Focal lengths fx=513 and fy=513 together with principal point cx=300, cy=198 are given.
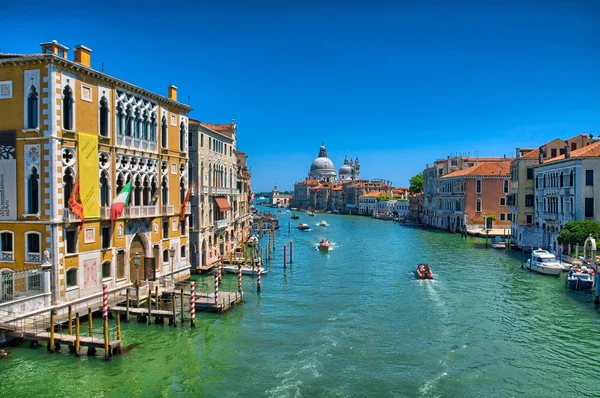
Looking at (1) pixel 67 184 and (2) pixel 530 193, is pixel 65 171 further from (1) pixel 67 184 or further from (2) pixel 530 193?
(2) pixel 530 193

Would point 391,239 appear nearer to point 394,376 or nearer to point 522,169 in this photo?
point 522,169

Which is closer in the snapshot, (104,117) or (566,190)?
(104,117)

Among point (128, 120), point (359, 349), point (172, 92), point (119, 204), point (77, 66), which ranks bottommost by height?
point (359, 349)

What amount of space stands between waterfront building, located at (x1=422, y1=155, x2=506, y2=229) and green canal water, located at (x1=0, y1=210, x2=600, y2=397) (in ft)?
123

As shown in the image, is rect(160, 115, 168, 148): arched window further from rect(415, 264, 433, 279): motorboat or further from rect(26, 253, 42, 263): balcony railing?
rect(415, 264, 433, 279): motorboat

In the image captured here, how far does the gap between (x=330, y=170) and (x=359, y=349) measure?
151 m

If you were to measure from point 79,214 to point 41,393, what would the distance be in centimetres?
592

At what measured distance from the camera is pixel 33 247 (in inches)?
618

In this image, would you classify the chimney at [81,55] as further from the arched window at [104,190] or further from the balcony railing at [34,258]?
the balcony railing at [34,258]

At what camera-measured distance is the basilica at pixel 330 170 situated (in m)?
162

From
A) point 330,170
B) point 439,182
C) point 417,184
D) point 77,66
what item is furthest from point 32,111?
point 330,170

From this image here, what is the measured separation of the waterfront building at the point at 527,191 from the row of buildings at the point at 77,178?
2501 cm

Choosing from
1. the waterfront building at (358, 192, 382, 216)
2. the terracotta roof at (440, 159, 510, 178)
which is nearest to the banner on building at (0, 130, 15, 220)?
the terracotta roof at (440, 159, 510, 178)

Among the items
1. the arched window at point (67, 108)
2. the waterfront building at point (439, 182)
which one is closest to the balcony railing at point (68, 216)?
the arched window at point (67, 108)
